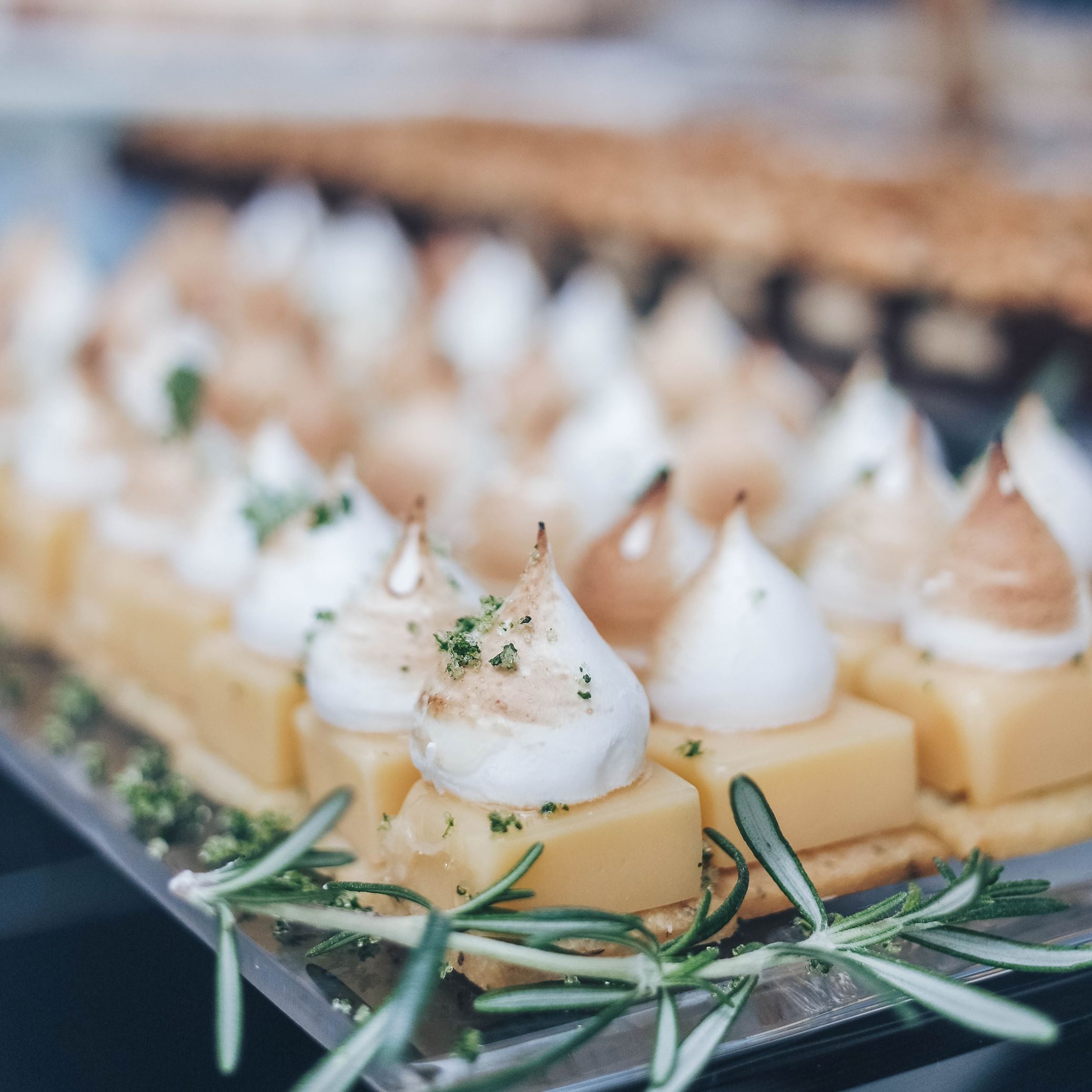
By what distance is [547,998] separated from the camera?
1.55 metres

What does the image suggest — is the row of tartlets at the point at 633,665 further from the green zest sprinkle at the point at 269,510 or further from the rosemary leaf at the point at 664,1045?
the rosemary leaf at the point at 664,1045

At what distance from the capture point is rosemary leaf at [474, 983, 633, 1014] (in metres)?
1.53

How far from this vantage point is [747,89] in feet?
18.1

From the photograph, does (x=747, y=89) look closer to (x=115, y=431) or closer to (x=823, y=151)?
(x=823, y=151)

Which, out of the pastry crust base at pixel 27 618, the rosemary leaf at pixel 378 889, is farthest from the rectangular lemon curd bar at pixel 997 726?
the pastry crust base at pixel 27 618

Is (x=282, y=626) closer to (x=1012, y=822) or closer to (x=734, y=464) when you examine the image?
(x=734, y=464)

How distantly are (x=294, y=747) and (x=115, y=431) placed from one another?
48.5 inches

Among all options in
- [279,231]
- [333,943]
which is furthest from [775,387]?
[279,231]

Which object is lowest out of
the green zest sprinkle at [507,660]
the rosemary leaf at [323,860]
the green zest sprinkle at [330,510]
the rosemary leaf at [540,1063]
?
the rosemary leaf at [323,860]

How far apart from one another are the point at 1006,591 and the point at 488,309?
103 inches

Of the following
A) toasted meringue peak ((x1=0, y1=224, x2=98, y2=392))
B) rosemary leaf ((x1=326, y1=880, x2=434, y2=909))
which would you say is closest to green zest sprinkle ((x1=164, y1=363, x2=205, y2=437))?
toasted meringue peak ((x1=0, y1=224, x2=98, y2=392))

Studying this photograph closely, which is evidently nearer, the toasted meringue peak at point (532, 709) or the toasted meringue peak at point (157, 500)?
the toasted meringue peak at point (532, 709)

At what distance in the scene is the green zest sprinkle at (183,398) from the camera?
2824 millimetres

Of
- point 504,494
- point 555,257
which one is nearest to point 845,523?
point 504,494
